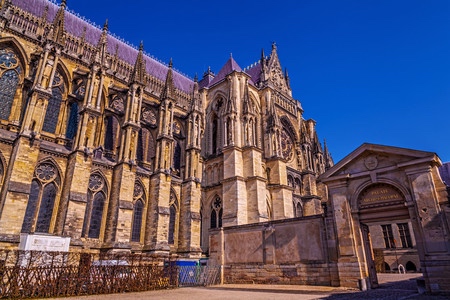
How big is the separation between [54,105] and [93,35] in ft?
42.8

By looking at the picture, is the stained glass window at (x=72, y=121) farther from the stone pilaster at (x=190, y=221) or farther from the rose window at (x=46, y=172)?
the stone pilaster at (x=190, y=221)

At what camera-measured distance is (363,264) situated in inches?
463

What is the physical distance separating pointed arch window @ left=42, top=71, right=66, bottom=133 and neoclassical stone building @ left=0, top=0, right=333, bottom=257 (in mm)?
73

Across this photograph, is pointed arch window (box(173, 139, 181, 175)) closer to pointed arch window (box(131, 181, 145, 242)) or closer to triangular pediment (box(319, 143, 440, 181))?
pointed arch window (box(131, 181, 145, 242))

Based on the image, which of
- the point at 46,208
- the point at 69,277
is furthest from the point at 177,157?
the point at 69,277

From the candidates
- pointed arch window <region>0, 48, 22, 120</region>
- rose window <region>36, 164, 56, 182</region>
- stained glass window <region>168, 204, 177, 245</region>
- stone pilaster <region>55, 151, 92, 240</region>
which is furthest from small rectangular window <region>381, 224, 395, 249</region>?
pointed arch window <region>0, 48, 22, 120</region>

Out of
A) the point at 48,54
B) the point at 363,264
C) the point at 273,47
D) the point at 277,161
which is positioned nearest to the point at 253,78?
the point at 273,47

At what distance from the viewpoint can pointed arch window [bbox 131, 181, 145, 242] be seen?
20.4 meters

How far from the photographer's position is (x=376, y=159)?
481 inches

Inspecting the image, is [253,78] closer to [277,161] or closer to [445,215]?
[277,161]

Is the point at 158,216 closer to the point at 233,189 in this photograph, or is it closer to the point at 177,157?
the point at 233,189

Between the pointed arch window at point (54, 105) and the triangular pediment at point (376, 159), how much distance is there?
18522mm

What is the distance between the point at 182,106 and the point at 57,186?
15.5m

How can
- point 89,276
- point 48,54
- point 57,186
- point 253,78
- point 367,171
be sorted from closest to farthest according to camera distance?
point 89,276 → point 367,171 → point 57,186 → point 48,54 → point 253,78
